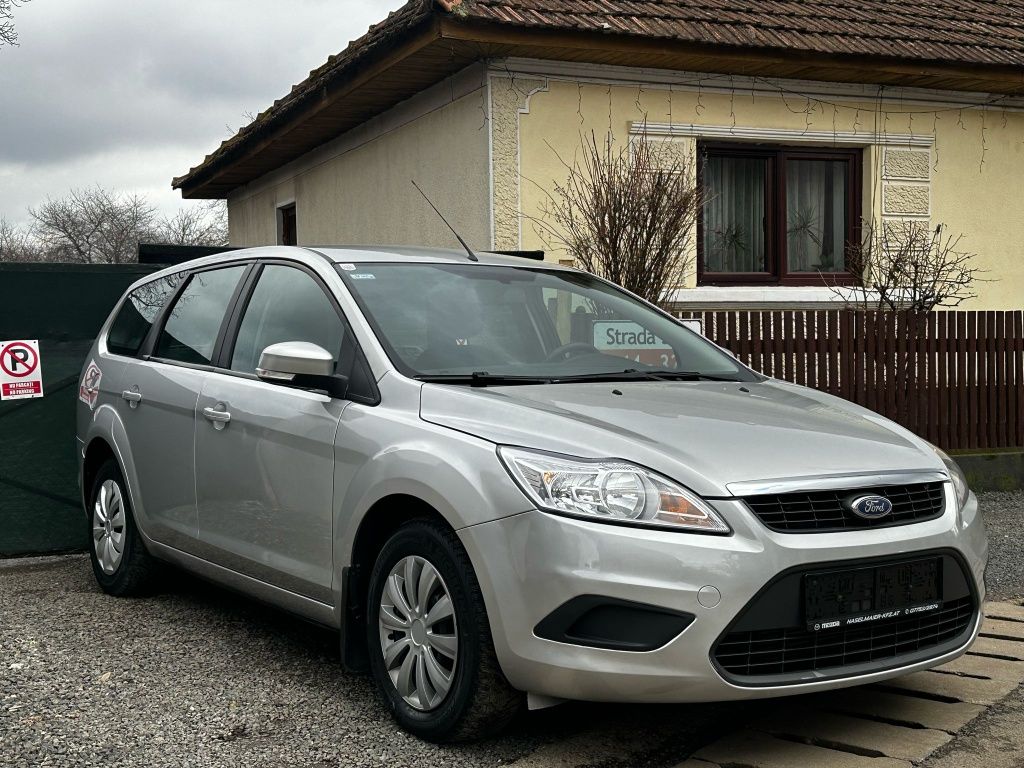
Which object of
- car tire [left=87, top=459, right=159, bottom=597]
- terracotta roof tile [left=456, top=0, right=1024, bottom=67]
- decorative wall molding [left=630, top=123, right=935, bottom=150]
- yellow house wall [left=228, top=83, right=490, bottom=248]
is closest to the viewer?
car tire [left=87, top=459, right=159, bottom=597]

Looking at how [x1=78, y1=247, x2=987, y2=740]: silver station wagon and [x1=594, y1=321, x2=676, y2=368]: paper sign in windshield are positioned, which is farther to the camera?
[x1=594, y1=321, x2=676, y2=368]: paper sign in windshield

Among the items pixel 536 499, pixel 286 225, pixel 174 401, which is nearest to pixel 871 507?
pixel 536 499

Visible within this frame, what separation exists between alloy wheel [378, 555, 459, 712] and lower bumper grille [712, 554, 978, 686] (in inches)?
33.9

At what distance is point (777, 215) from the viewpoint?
12.1m

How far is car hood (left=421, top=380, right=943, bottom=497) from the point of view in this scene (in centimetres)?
363

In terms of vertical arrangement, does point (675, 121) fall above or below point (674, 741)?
above

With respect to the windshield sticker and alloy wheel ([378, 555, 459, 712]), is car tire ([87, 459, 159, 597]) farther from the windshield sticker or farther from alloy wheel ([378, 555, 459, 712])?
alloy wheel ([378, 555, 459, 712])

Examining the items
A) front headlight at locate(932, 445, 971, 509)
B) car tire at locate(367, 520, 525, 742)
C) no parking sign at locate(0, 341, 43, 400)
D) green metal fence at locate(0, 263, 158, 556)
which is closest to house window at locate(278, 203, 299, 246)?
green metal fence at locate(0, 263, 158, 556)

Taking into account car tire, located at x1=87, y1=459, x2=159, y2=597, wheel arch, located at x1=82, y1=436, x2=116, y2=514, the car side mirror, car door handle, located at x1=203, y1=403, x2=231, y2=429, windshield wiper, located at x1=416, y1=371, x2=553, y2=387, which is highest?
the car side mirror

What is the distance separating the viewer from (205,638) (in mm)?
5410

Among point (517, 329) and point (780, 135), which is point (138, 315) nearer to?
point (517, 329)

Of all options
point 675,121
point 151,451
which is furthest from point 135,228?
point 151,451

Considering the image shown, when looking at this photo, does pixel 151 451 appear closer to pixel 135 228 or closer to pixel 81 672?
pixel 81 672

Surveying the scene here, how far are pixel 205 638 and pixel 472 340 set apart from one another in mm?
1902
